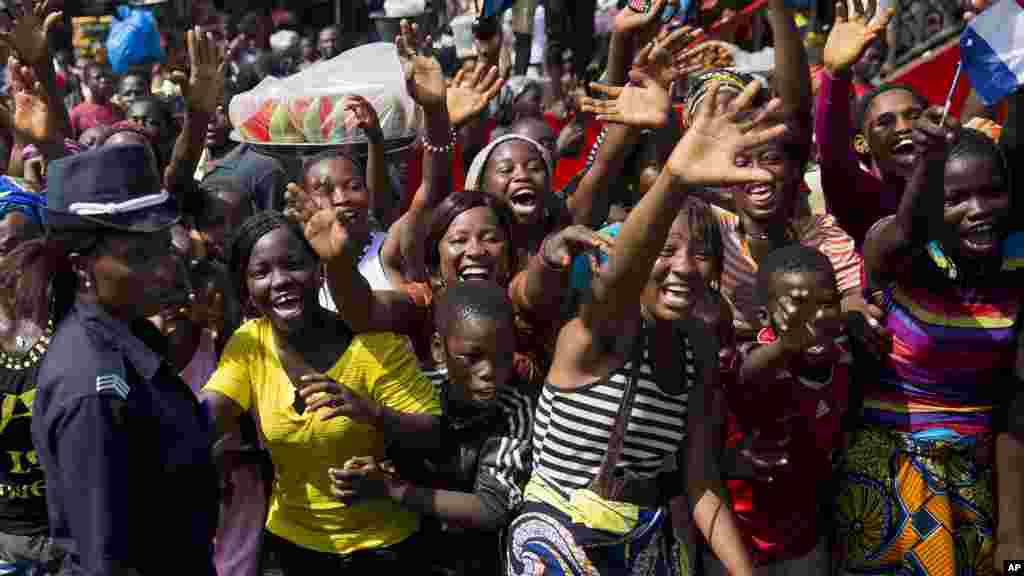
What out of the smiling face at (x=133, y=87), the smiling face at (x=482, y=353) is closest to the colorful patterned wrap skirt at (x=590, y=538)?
the smiling face at (x=482, y=353)

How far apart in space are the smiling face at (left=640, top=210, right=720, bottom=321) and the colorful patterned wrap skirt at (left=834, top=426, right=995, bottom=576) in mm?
894

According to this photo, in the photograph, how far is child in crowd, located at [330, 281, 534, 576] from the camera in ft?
11.7

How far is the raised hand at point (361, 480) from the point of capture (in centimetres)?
359

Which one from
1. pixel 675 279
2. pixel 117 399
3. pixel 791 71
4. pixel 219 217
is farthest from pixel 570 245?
pixel 219 217

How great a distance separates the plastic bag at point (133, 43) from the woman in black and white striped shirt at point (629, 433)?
8699 mm

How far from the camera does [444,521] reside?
3584 millimetres

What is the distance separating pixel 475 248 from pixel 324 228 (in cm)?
51

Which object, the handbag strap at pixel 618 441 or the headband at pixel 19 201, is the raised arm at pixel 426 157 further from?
the handbag strap at pixel 618 441

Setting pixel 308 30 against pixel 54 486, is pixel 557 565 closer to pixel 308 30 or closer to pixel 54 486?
pixel 54 486

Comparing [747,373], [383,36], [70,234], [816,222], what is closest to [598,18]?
[383,36]

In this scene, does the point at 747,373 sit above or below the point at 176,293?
below

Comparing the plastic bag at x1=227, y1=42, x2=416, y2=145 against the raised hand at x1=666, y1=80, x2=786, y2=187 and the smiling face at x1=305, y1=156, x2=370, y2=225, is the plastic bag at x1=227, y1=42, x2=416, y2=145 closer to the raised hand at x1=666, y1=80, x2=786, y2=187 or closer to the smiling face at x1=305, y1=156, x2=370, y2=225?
the smiling face at x1=305, y1=156, x2=370, y2=225

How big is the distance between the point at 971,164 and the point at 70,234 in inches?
97.1

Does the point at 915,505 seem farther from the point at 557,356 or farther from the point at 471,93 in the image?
the point at 471,93
